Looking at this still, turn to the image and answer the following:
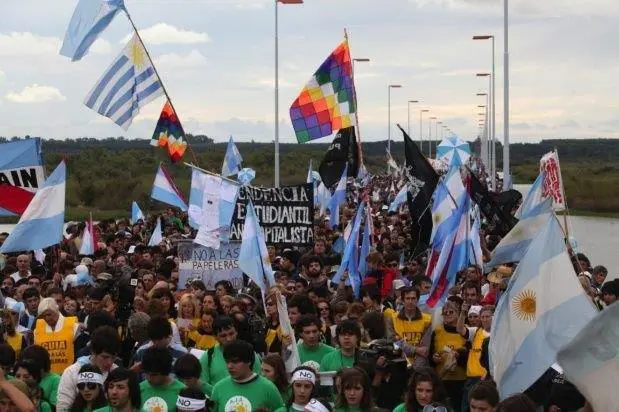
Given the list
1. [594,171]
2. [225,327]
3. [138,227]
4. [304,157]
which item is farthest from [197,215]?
[304,157]

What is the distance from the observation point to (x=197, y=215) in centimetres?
1909

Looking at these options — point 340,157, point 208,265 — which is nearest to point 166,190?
point 340,157

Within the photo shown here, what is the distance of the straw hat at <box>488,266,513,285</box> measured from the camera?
43.7 ft

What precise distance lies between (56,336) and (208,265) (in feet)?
18.0

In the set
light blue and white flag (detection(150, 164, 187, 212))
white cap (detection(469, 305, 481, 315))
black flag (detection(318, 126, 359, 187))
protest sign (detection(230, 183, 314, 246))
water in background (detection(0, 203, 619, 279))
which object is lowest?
water in background (detection(0, 203, 619, 279))

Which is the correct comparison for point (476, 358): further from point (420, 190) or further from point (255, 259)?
point (420, 190)

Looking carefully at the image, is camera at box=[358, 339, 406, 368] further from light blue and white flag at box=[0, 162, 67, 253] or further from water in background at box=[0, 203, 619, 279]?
water in background at box=[0, 203, 619, 279]

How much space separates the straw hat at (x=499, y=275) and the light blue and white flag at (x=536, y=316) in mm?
5261

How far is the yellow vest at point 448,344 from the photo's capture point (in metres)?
9.28

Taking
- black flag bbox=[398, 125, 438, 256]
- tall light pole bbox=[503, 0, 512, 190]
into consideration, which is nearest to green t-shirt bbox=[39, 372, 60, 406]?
black flag bbox=[398, 125, 438, 256]

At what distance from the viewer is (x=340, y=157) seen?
18766 mm

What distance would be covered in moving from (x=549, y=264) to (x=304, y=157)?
11610 cm

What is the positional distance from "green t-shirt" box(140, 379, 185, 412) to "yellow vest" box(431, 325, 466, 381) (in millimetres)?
2510

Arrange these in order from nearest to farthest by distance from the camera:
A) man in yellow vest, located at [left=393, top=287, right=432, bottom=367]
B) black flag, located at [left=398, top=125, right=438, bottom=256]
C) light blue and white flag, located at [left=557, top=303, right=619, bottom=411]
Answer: light blue and white flag, located at [left=557, top=303, right=619, bottom=411], man in yellow vest, located at [left=393, top=287, right=432, bottom=367], black flag, located at [left=398, top=125, right=438, bottom=256]
